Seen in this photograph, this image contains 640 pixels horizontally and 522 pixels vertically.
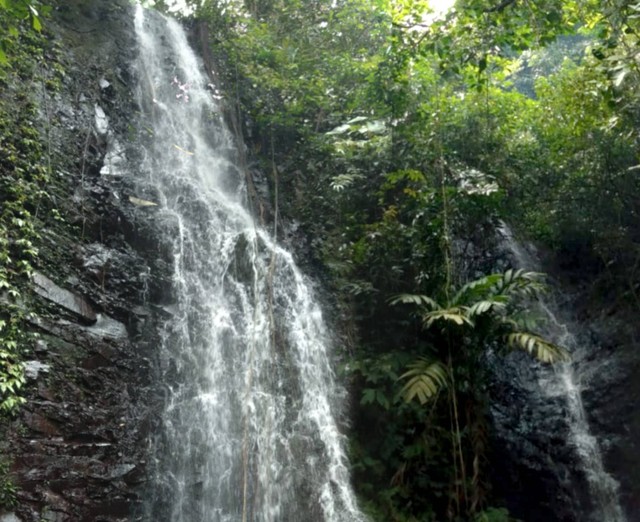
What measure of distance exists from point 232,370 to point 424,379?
2.30m

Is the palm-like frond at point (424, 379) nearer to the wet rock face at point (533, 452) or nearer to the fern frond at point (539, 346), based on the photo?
the fern frond at point (539, 346)

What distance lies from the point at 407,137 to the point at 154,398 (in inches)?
199

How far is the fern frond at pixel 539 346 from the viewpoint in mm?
5570

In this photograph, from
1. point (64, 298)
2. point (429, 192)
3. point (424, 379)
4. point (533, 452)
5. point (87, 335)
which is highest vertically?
point (429, 192)

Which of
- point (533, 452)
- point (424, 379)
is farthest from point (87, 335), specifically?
point (533, 452)

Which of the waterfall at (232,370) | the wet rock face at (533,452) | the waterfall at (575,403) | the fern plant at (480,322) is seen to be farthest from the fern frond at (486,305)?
the waterfall at (232,370)

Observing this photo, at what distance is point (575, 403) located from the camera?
7129 millimetres

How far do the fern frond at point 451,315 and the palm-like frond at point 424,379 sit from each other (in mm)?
436

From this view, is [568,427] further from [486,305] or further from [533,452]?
[486,305]

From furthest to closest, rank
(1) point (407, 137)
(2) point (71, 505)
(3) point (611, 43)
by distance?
(1) point (407, 137) → (3) point (611, 43) → (2) point (71, 505)

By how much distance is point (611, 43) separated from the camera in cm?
520

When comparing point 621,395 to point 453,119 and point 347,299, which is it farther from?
point 453,119

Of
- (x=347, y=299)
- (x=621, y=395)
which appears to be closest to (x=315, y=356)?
(x=347, y=299)

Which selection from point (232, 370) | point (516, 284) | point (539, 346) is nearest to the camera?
point (539, 346)
